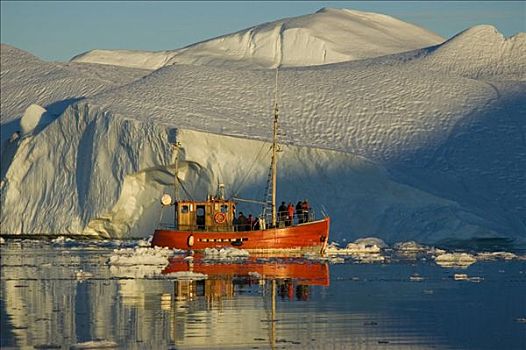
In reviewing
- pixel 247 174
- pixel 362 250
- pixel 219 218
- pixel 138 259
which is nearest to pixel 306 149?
pixel 247 174

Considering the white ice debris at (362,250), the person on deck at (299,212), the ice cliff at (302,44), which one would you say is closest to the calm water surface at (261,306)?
the white ice debris at (362,250)

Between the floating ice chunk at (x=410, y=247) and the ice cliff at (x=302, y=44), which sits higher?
the ice cliff at (x=302, y=44)

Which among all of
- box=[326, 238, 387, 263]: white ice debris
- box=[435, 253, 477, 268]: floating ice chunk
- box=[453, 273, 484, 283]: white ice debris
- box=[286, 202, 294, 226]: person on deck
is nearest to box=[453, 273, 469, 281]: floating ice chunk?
box=[453, 273, 484, 283]: white ice debris

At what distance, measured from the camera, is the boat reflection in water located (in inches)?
589

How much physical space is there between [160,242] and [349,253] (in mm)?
4210

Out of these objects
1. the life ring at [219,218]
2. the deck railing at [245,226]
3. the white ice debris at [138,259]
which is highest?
the life ring at [219,218]

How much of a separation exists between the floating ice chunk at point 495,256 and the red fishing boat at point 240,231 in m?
3.32

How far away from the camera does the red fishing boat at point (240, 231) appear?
2833cm

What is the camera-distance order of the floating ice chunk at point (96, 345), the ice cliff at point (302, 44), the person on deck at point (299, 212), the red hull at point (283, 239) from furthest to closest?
the ice cliff at point (302, 44), the person on deck at point (299, 212), the red hull at point (283, 239), the floating ice chunk at point (96, 345)

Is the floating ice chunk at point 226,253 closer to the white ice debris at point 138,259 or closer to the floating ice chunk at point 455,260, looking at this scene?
the white ice debris at point 138,259

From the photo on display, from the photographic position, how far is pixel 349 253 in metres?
29.2

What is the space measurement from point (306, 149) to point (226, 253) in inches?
337

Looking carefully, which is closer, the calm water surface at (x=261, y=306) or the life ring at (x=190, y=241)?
the calm water surface at (x=261, y=306)

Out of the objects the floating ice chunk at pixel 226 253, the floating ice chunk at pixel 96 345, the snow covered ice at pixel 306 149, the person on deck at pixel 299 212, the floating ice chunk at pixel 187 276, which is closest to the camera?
the floating ice chunk at pixel 96 345
